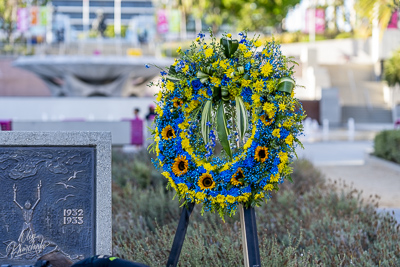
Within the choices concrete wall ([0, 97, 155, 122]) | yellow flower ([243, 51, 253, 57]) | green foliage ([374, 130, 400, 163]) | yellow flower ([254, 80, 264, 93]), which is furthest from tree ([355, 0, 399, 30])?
concrete wall ([0, 97, 155, 122])

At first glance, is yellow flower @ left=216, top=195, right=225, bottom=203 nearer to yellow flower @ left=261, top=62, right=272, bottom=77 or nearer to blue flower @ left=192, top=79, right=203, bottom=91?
blue flower @ left=192, top=79, right=203, bottom=91

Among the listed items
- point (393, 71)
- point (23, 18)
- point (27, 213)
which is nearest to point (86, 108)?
point (393, 71)

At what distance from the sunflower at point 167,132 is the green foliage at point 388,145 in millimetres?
9988

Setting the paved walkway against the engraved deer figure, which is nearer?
the engraved deer figure

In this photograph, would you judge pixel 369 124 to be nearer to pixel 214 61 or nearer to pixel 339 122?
pixel 339 122

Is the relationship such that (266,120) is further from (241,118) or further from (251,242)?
(251,242)

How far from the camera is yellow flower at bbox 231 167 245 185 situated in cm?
382

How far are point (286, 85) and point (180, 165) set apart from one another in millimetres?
920

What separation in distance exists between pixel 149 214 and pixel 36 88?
128 feet

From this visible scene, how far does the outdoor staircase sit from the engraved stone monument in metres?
33.3

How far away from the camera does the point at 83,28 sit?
121 meters

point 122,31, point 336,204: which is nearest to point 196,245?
point 336,204

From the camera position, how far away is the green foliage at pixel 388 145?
1303cm

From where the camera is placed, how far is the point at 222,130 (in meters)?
3.91
